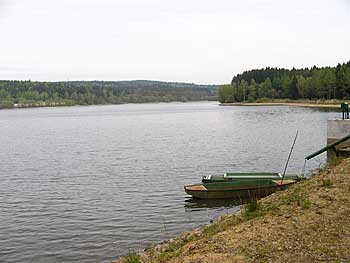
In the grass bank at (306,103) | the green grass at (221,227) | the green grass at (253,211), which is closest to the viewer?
the green grass at (221,227)

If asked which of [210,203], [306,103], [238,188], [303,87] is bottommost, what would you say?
[210,203]

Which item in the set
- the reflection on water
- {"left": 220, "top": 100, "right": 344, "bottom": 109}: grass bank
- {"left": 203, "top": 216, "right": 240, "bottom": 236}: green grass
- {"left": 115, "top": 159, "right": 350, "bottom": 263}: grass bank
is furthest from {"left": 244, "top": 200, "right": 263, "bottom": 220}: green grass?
{"left": 220, "top": 100, "right": 344, "bottom": 109}: grass bank

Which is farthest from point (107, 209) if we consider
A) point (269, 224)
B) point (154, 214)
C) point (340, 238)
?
point (340, 238)

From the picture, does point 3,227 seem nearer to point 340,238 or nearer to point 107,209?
point 107,209

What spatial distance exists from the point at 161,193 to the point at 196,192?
9.94 ft

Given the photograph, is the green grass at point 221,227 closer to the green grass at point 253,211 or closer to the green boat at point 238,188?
the green grass at point 253,211

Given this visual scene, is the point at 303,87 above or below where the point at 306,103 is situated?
above

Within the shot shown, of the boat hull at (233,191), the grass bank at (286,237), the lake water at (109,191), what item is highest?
the grass bank at (286,237)

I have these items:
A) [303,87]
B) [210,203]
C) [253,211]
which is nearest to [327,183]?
[253,211]

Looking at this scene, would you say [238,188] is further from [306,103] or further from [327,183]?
[306,103]

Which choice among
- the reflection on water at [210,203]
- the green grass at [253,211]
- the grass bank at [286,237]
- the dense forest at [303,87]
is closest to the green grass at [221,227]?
the grass bank at [286,237]

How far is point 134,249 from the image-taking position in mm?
14797

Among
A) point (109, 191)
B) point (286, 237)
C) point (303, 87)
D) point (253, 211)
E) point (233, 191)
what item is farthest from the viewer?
point (303, 87)

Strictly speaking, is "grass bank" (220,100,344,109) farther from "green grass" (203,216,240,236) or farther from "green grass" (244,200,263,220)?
"green grass" (203,216,240,236)
